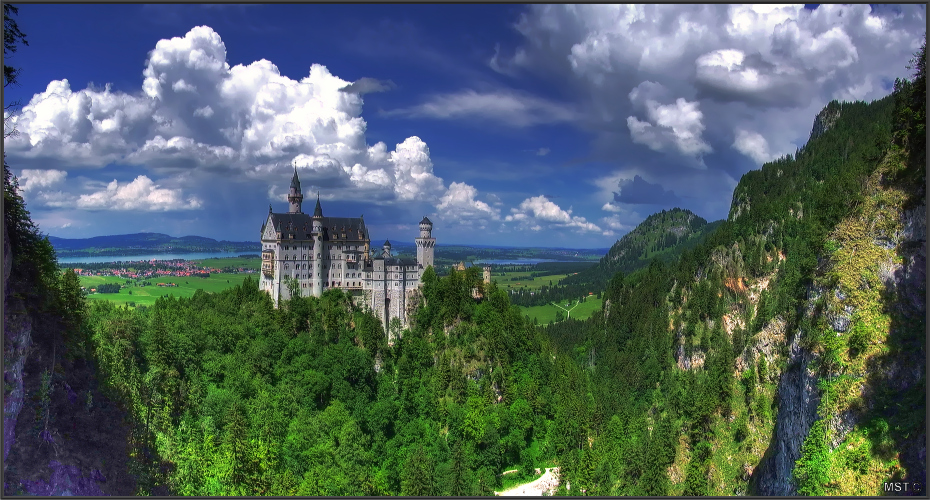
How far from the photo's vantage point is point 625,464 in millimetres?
73375

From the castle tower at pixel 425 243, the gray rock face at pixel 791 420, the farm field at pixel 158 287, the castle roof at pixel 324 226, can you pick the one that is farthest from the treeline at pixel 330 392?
the gray rock face at pixel 791 420

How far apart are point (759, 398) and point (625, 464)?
22075 millimetres

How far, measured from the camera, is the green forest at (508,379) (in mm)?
36250

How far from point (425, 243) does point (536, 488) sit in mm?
43983

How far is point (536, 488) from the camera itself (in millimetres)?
73375

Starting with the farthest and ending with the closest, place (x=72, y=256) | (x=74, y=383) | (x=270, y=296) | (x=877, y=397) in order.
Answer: (x=72, y=256) < (x=270, y=296) < (x=74, y=383) < (x=877, y=397)

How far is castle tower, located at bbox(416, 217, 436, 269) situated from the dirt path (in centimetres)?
3986

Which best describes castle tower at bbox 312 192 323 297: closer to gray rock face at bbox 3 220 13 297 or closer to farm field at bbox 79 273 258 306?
farm field at bbox 79 273 258 306

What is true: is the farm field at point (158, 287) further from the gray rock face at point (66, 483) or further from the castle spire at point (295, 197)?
the gray rock face at point (66, 483)

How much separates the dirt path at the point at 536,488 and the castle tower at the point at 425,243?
3986cm

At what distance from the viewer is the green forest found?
36250mm

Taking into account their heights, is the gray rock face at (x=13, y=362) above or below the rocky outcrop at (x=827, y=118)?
below

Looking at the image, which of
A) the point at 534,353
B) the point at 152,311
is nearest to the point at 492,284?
the point at 534,353

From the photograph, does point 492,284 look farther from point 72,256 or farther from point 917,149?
point 72,256
